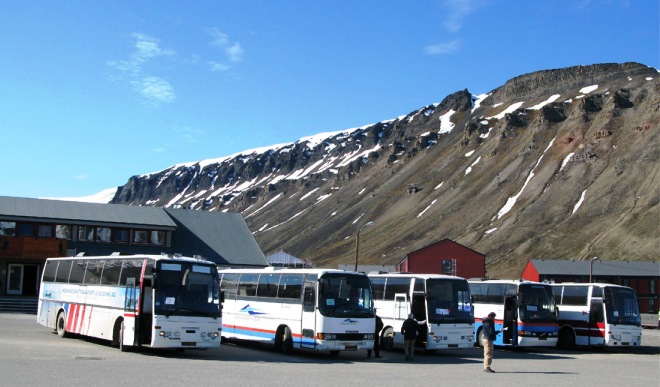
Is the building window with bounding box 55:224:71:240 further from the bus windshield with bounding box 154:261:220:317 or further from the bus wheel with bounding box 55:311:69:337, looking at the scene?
the bus windshield with bounding box 154:261:220:317

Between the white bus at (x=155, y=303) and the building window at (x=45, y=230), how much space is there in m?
36.3

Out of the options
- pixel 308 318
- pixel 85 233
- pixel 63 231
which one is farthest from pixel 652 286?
pixel 308 318

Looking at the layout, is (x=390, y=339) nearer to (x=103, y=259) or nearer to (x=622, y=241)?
(x=103, y=259)

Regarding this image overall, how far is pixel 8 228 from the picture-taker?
5819 cm

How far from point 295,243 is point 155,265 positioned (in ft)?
508

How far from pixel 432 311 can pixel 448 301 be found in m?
0.80

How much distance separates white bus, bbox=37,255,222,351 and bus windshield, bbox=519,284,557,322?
14.7 meters

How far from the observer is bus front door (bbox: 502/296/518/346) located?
31844mm

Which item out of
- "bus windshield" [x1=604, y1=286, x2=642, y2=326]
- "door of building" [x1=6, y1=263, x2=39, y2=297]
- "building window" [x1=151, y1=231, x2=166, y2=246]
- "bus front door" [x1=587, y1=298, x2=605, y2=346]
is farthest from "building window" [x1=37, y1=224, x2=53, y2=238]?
"bus windshield" [x1=604, y1=286, x2=642, y2=326]

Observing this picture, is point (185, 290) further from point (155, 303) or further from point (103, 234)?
point (103, 234)

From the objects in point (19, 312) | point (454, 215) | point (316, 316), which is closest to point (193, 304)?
point (316, 316)

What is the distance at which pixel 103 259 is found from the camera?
2612 centimetres

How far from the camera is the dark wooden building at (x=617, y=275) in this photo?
293 feet

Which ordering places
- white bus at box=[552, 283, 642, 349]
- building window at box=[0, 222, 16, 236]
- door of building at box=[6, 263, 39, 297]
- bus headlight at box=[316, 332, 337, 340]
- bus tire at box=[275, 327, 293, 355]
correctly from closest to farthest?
bus headlight at box=[316, 332, 337, 340] < bus tire at box=[275, 327, 293, 355] < white bus at box=[552, 283, 642, 349] < door of building at box=[6, 263, 39, 297] < building window at box=[0, 222, 16, 236]
